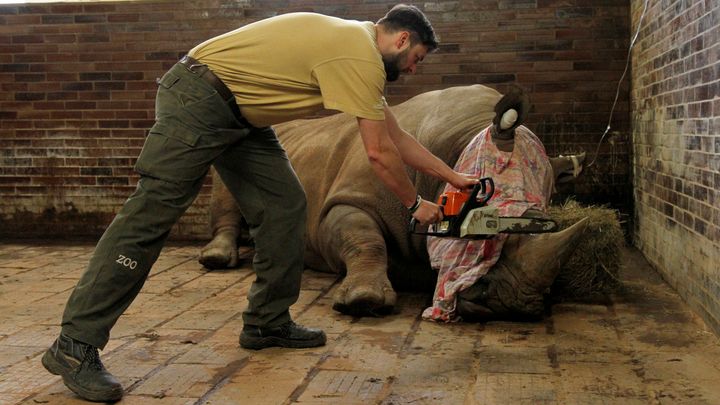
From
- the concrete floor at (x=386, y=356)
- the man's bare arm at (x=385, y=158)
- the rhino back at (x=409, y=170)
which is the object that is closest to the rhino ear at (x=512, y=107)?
the rhino back at (x=409, y=170)

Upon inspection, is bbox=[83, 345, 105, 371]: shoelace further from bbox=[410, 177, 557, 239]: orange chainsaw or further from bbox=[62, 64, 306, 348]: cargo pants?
bbox=[410, 177, 557, 239]: orange chainsaw

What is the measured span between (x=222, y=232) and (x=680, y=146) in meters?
3.37

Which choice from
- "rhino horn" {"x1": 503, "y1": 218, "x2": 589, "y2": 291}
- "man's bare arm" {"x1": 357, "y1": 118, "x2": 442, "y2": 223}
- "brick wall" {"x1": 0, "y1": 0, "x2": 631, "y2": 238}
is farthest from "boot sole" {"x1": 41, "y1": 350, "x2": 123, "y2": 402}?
"brick wall" {"x1": 0, "y1": 0, "x2": 631, "y2": 238}

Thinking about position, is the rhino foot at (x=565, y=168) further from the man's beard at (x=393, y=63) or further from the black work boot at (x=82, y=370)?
the black work boot at (x=82, y=370)

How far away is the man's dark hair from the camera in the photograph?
3.67 m

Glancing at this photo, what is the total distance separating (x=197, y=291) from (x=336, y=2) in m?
3.07

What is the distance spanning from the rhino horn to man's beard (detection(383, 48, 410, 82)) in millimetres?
1205

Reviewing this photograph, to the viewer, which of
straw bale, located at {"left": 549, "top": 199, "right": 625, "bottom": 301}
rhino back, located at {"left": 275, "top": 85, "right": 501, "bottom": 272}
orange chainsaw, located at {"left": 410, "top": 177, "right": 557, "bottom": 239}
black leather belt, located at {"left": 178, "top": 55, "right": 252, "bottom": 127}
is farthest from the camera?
rhino back, located at {"left": 275, "top": 85, "right": 501, "bottom": 272}

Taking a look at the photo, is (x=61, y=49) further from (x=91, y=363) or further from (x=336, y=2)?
(x=91, y=363)

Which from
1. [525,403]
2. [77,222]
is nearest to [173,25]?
[77,222]

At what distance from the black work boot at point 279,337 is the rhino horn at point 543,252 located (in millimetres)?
1084

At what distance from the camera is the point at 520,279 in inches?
174

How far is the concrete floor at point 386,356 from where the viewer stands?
11.1 ft

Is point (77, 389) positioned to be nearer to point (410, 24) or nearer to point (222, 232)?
point (410, 24)
